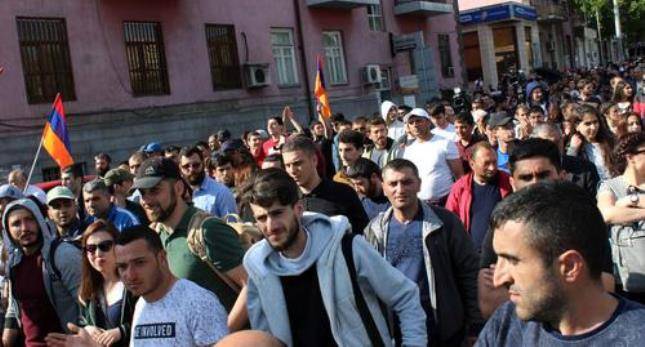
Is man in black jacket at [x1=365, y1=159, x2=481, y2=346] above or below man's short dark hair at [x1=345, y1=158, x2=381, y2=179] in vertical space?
below

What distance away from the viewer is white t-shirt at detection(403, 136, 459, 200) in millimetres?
7055

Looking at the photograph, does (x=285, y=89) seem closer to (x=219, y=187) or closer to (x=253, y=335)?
(x=219, y=187)

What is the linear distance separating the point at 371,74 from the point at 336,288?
813 inches

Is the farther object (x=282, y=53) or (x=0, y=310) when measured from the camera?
(x=282, y=53)

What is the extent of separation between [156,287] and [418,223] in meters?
1.44

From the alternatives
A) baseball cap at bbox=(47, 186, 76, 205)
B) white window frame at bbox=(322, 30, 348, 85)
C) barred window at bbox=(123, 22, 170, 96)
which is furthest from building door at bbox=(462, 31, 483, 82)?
baseball cap at bbox=(47, 186, 76, 205)

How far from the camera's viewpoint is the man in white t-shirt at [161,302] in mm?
3227

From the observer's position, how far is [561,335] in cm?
198

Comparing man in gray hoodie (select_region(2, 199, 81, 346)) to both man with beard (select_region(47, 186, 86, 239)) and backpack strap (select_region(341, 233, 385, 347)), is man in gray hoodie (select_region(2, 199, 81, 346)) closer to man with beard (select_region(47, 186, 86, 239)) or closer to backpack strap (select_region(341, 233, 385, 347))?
man with beard (select_region(47, 186, 86, 239))

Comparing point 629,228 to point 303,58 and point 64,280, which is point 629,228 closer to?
point 64,280

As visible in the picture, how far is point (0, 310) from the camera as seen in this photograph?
6086 millimetres

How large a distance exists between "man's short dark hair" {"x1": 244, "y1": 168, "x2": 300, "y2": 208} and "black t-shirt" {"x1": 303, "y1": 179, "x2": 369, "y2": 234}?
1315 mm

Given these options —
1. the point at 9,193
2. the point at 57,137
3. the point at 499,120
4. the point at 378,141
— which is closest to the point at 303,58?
the point at 57,137

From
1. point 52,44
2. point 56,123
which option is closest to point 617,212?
point 56,123
